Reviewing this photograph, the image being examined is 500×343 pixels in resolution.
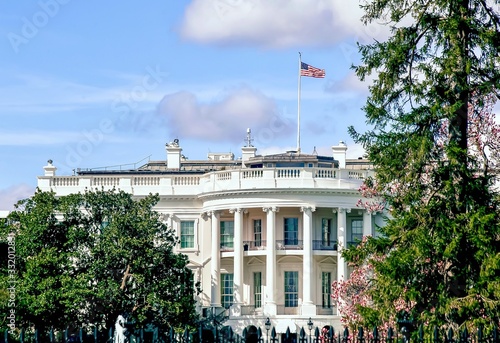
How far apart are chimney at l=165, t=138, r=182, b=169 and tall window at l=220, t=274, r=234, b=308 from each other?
9.46 m

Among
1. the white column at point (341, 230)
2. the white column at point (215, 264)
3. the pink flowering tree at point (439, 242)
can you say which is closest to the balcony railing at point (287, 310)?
the white column at point (341, 230)

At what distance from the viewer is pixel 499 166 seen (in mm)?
45438

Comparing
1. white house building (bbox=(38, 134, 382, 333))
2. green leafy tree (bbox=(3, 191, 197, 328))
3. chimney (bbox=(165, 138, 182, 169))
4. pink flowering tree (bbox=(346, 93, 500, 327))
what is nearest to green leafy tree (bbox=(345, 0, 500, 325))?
pink flowering tree (bbox=(346, 93, 500, 327))

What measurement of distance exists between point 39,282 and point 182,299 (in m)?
6.90

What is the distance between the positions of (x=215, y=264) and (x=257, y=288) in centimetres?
293

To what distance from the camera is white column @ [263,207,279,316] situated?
91.0m

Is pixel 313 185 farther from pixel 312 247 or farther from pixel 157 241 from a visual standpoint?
pixel 157 241

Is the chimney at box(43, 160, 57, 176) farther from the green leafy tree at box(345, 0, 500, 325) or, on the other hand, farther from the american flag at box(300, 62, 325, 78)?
the green leafy tree at box(345, 0, 500, 325)

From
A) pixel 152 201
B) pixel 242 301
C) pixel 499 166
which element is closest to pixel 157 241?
pixel 152 201

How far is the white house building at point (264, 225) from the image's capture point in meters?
91.4

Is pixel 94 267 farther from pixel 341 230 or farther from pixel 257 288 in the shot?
pixel 341 230

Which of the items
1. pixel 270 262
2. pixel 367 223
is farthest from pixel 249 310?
pixel 367 223

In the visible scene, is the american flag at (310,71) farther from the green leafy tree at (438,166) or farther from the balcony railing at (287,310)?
the green leafy tree at (438,166)

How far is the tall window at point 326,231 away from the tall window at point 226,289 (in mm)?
6040
